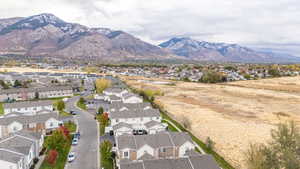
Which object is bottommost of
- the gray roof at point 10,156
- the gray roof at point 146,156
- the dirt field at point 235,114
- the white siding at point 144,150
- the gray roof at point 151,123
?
the dirt field at point 235,114

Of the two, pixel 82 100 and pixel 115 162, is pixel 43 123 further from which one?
pixel 82 100

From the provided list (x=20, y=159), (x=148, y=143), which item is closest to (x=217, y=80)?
(x=148, y=143)

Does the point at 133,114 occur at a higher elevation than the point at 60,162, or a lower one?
higher

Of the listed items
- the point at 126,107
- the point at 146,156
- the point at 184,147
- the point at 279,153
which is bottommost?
the point at 146,156

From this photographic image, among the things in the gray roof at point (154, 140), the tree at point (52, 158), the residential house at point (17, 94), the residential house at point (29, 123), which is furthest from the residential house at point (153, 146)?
the residential house at point (17, 94)

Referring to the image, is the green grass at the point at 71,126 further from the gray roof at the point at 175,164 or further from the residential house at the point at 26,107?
the gray roof at the point at 175,164

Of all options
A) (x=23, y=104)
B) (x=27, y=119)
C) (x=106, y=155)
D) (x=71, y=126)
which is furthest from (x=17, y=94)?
(x=106, y=155)

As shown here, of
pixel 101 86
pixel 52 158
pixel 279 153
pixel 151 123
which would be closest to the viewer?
pixel 279 153

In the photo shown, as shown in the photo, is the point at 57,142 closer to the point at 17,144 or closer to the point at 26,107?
the point at 17,144
